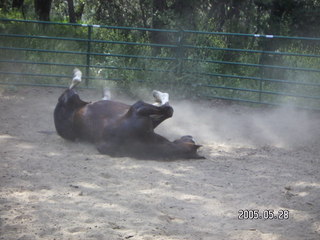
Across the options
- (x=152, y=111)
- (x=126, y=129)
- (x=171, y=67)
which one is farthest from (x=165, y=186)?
(x=171, y=67)

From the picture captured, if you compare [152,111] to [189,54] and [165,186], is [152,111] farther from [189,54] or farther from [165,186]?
[189,54]

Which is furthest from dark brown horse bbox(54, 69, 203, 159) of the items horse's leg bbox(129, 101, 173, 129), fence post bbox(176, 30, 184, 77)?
fence post bbox(176, 30, 184, 77)

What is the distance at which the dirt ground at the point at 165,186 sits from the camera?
402 centimetres

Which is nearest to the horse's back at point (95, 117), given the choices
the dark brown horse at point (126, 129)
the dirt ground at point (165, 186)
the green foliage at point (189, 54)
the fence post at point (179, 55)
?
the dark brown horse at point (126, 129)

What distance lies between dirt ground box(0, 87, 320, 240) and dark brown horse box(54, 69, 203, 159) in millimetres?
145

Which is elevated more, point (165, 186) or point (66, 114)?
point (66, 114)

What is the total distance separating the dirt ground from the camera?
4.02 meters

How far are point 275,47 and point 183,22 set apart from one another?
2.87m

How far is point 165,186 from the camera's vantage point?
5.09 m

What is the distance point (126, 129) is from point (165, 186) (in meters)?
1.04

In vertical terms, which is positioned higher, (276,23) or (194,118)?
(276,23)

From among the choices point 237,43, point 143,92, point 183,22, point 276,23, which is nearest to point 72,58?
point 143,92

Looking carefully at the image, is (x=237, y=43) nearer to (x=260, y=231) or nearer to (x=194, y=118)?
(x=194, y=118)

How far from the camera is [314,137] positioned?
24.6 ft
